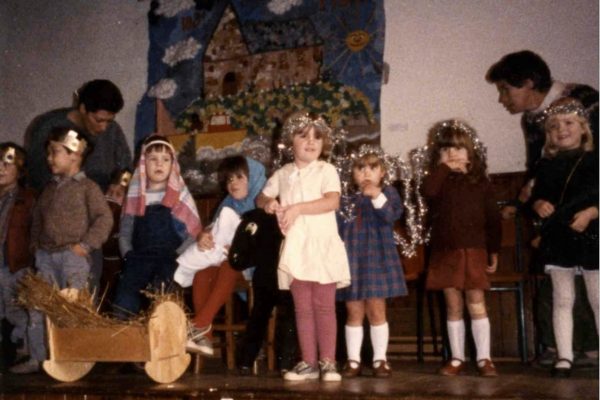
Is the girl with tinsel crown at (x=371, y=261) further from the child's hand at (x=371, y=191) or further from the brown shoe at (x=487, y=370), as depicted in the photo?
the brown shoe at (x=487, y=370)

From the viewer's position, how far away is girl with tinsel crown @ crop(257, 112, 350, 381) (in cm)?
377

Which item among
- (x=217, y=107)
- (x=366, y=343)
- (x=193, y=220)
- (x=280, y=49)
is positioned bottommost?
(x=366, y=343)

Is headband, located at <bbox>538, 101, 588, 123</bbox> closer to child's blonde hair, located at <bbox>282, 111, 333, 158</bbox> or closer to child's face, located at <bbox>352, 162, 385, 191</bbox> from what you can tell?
child's face, located at <bbox>352, 162, 385, 191</bbox>

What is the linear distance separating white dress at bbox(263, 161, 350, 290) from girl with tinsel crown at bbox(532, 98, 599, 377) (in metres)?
1.05

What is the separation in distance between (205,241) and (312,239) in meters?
0.81

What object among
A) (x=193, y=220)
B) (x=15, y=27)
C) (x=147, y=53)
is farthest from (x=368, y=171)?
(x=15, y=27)

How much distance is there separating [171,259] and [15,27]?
3837 millimetres

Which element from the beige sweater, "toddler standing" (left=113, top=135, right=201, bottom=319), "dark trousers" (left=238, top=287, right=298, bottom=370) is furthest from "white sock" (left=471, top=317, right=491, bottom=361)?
the beige sweater

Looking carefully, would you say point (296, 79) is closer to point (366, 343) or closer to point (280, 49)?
point (280, 49)

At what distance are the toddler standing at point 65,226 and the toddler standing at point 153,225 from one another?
0.58 ft

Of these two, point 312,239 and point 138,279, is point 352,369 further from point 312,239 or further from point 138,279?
point 138,279

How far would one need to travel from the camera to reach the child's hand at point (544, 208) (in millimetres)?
3900

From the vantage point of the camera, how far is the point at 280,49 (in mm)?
5984

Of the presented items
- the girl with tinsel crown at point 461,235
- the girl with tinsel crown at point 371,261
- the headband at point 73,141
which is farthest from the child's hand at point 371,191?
the headband at point 73,141
